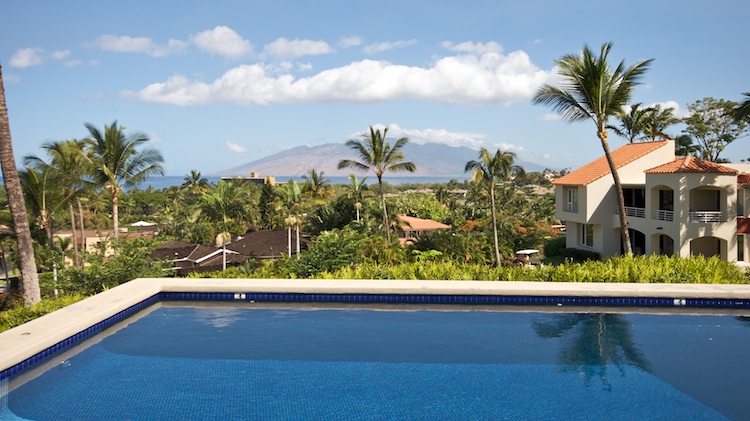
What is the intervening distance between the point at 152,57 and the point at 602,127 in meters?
26.7

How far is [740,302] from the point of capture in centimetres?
1221

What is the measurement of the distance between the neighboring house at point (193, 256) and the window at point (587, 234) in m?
16.6

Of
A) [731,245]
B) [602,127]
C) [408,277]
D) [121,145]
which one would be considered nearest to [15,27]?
[121,145]

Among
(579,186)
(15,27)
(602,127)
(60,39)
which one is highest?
(60,39)

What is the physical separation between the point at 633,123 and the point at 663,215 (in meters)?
13.4

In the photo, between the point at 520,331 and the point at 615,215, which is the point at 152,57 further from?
the point at 520,331

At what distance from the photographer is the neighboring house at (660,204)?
22.2 m

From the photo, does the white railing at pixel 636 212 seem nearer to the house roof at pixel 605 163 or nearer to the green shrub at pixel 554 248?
the house roof at pixel 605 163

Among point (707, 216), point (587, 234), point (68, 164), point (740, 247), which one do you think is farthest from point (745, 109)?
point (68, 164)

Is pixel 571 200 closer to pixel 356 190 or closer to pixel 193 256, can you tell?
pixel 356 190

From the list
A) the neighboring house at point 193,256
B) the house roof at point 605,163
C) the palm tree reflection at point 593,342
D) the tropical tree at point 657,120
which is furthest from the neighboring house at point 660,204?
the neighboring house at point 193,256

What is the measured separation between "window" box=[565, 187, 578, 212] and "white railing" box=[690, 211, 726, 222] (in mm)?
6235

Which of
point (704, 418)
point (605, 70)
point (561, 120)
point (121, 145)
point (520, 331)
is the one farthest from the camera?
point (121, 145)

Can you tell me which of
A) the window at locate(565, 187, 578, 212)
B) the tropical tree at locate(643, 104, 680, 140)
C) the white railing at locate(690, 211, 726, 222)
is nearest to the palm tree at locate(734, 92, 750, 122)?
the white railing at locate(690, 211, 726, 222)
